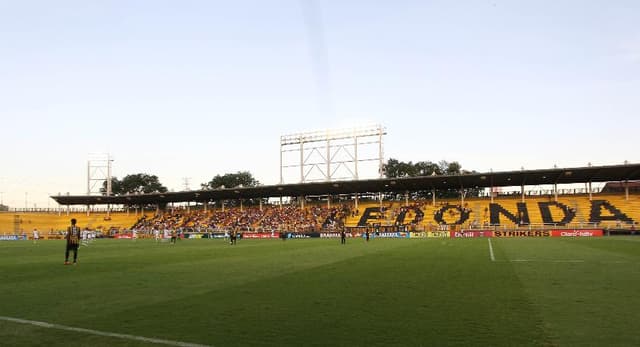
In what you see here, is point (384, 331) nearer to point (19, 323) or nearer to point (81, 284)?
point (19, 323)

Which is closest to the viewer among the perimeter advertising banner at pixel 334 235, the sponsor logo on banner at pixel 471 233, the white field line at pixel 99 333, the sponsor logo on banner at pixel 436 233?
the white field line at pixel 99 333

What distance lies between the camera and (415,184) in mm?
79688

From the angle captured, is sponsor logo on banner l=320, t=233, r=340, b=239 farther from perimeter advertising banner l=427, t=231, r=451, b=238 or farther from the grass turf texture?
the grass turf texture

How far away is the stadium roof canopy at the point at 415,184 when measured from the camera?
69.8 metres

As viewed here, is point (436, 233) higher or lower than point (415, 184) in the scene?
lower

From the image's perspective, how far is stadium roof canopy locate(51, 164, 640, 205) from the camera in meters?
69.8

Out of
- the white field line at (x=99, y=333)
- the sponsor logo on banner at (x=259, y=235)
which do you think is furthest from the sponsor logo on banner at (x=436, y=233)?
the white field line at (x=99, y=333)

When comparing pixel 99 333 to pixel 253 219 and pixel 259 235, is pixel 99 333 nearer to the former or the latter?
pixel 259 235

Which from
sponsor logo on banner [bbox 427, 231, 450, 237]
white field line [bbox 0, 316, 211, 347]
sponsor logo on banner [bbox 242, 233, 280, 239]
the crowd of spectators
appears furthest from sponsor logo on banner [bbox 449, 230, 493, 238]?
white field line [bbox 0, 316, 211, 347]

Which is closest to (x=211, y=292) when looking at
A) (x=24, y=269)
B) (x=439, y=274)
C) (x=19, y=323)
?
(x=19, y=323)

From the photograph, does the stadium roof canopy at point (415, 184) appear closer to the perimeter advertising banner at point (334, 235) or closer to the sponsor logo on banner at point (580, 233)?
the perimeter advertising banner at point (334, 235)

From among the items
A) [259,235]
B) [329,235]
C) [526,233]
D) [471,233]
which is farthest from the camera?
[259,235]

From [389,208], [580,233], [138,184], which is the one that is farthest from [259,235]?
[138,184]

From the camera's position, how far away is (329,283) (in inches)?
562
